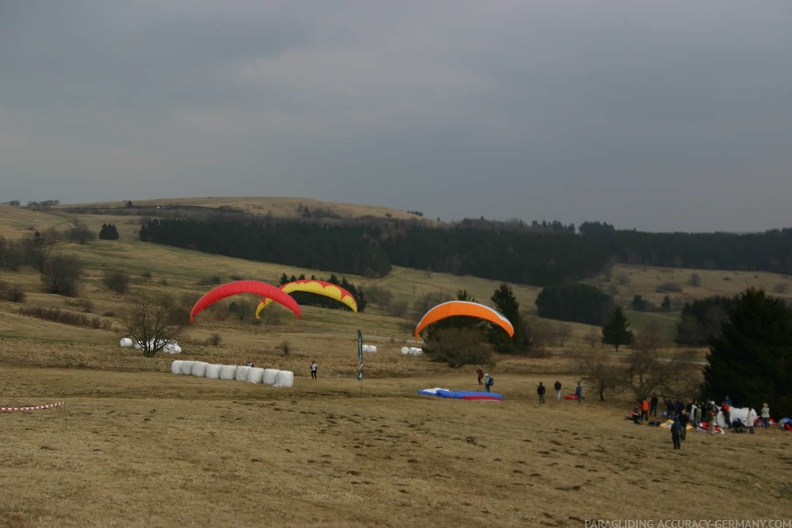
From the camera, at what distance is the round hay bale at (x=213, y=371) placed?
34688 mm

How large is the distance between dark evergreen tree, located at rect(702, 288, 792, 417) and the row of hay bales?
62.7ft

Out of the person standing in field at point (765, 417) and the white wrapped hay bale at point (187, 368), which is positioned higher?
the person standing in field at point (765, 417)

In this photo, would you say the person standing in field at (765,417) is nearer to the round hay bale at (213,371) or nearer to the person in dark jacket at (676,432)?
the person in dark jacket at (676,432)

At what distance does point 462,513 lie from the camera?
50.5 feet

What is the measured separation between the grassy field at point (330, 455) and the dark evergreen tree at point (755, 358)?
2.91 metres

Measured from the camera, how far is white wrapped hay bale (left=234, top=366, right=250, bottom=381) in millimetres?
33875

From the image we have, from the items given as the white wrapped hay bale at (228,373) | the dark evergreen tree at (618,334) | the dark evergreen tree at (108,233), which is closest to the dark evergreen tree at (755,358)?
the white wrapped hay bale at (228,373)

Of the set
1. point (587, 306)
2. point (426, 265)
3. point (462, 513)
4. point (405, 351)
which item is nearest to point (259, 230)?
point (426, 265)

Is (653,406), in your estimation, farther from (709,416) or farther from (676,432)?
(676,432)

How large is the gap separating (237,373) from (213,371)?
4.46ft

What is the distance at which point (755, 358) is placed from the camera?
1315 inches

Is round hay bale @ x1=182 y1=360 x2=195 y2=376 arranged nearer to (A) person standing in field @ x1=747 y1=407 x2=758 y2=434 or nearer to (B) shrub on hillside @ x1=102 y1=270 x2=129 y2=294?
(A) person standing in field @ x1=747 y1=407 x2=758 y2=434

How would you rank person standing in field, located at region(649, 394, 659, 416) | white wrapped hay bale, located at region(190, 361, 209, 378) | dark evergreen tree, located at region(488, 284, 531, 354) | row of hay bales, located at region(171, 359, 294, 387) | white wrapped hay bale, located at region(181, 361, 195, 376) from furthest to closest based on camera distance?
dark evergreen tree, located at region(488, 284, 531, 354) → white wrapped hay bale, located at region(181, 361, 195, 376) → white wrapped hay bale, located at region(190, 361, 209, 378) → person standing in field, located at region(649, 394, 659, 416) → row of hay bales, located at region(171, 359, 294, 387)

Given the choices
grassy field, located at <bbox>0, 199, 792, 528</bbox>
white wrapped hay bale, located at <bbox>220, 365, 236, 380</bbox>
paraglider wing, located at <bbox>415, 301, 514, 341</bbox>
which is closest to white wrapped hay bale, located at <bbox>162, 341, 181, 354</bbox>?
grassy field, located at <bbox>0, 199, 792, 528</bbox>
